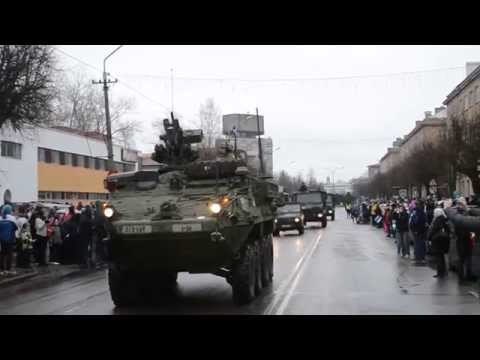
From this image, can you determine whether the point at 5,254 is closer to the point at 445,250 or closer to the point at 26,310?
the point at 26,310

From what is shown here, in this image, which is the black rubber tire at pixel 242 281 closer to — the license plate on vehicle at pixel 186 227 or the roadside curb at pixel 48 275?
the license plate on vehicle at pixel 186 227

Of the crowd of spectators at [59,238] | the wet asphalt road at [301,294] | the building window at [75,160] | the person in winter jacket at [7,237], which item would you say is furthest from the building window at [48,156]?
the person in winter jacket at [7,237]

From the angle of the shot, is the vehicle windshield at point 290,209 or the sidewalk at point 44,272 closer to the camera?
the sidewalk at point 44,272

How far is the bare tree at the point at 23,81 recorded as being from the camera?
16.9 meters

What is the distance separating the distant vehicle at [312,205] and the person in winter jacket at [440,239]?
30.3 metres

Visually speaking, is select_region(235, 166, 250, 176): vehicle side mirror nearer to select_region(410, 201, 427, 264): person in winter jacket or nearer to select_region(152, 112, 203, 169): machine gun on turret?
select_region(152, 112, 203, 169): machine gun on turret

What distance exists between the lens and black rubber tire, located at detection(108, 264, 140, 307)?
37.4ft

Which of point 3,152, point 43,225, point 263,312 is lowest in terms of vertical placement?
point 263,312

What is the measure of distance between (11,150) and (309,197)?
2021 cm

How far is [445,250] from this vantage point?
1502 cm

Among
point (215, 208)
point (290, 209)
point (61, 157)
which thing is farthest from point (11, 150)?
point (215, 208)

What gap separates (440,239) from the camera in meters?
15.0
